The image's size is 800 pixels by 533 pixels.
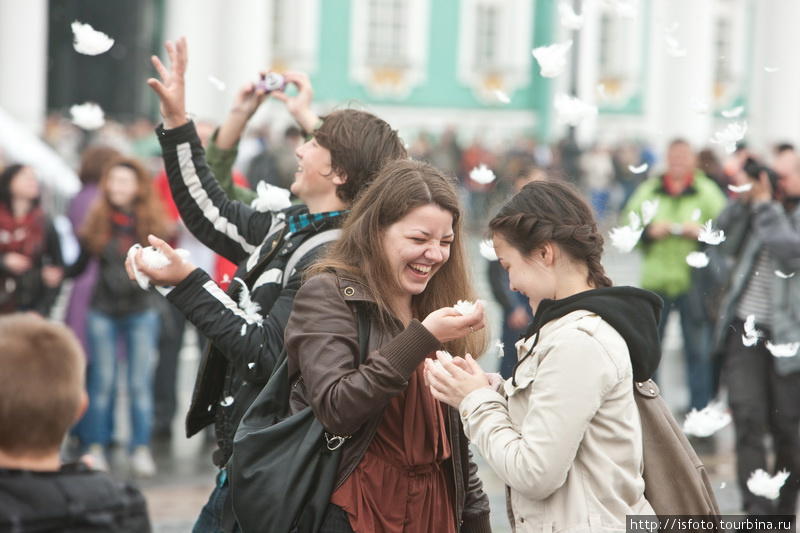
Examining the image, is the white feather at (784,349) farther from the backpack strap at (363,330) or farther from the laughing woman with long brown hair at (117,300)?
the laughing woman with long brown hair at (117,300)

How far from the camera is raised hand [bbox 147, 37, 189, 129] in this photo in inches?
145

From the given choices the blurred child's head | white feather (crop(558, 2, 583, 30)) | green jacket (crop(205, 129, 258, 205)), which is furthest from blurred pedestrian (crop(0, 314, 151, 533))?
white feather (crop(558, 2, 583, 30))

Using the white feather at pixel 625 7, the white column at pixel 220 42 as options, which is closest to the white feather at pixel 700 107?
the white feather at pixel 625 7

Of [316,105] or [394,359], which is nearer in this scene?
[394,359]

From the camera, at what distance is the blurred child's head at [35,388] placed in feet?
7.73

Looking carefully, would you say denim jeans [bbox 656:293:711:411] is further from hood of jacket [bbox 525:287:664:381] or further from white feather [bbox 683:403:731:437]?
hood of jacket [bbox 525:287:664:381]

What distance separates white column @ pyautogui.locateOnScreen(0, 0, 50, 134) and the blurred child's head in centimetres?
1897

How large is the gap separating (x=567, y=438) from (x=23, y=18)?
20.4m

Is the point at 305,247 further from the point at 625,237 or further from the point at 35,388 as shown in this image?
the point at 625,237

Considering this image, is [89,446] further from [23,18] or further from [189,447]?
[23,18]

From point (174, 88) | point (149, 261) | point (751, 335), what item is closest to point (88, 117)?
point (174, 88)

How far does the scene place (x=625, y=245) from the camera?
3883 mm

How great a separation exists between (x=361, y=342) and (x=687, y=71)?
30.3 metres

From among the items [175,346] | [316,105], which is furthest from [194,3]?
[175,346]
